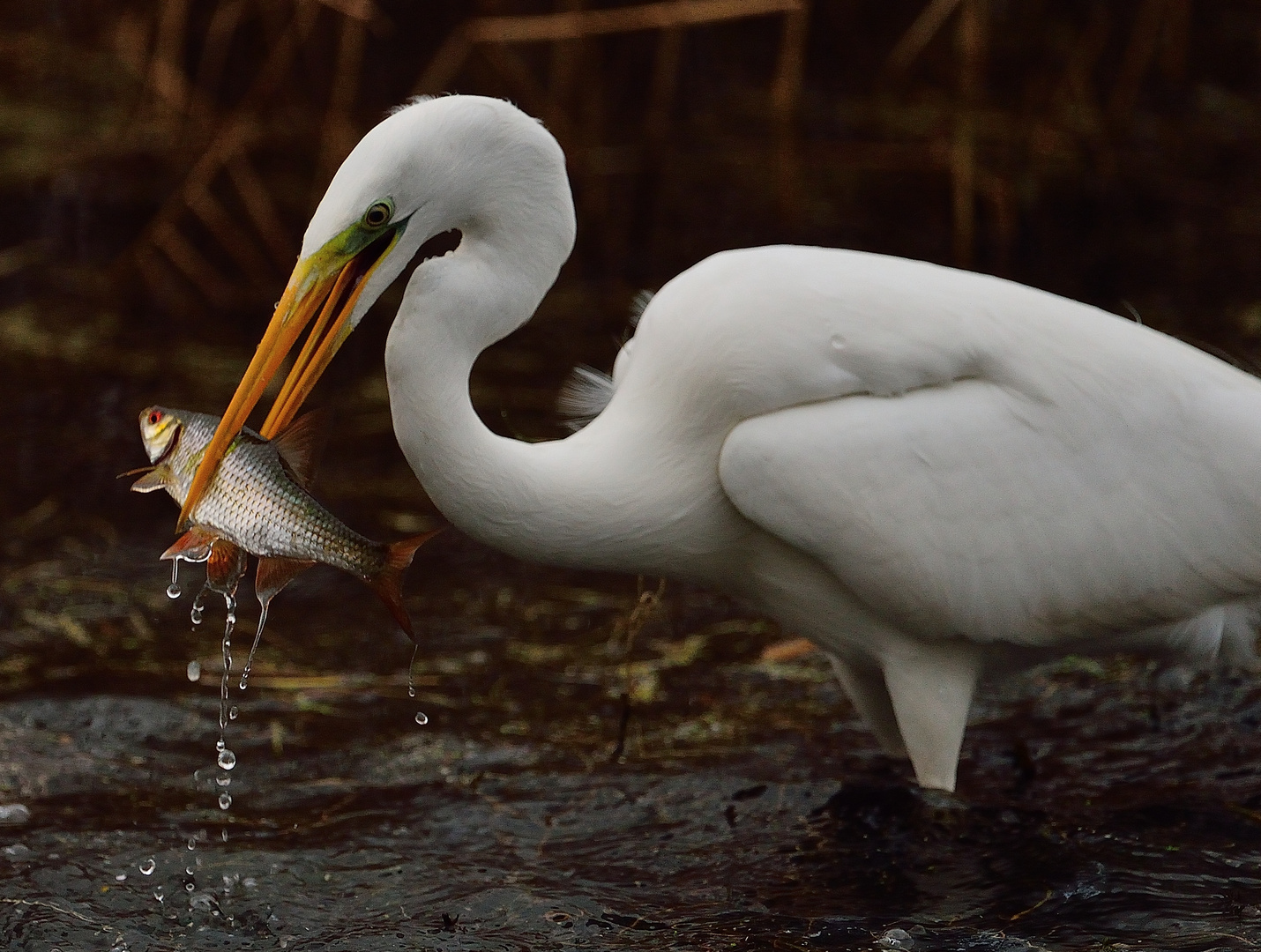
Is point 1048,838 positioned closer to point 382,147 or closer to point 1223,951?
point 1223,951

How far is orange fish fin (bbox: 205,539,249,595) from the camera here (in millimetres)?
3209

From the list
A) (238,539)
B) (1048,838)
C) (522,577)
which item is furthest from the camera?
(522,577)

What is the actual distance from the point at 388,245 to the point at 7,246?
19.7 ft

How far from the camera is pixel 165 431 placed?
323 cm

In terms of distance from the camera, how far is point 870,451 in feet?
11.8

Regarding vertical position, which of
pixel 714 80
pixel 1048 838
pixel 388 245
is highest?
pixel 714 80

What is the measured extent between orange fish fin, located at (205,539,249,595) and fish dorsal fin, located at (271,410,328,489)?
0.59 feet

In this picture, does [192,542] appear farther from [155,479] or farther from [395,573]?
[395,573]

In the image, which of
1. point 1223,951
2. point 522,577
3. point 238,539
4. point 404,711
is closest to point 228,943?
point 238,539

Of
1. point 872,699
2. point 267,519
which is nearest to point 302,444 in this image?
point 267,519

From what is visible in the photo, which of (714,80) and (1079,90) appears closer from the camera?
(1079,90)

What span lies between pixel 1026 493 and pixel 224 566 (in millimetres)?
1671

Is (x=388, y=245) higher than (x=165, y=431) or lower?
higher

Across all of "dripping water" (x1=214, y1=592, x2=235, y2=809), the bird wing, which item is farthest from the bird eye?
the bird wing
